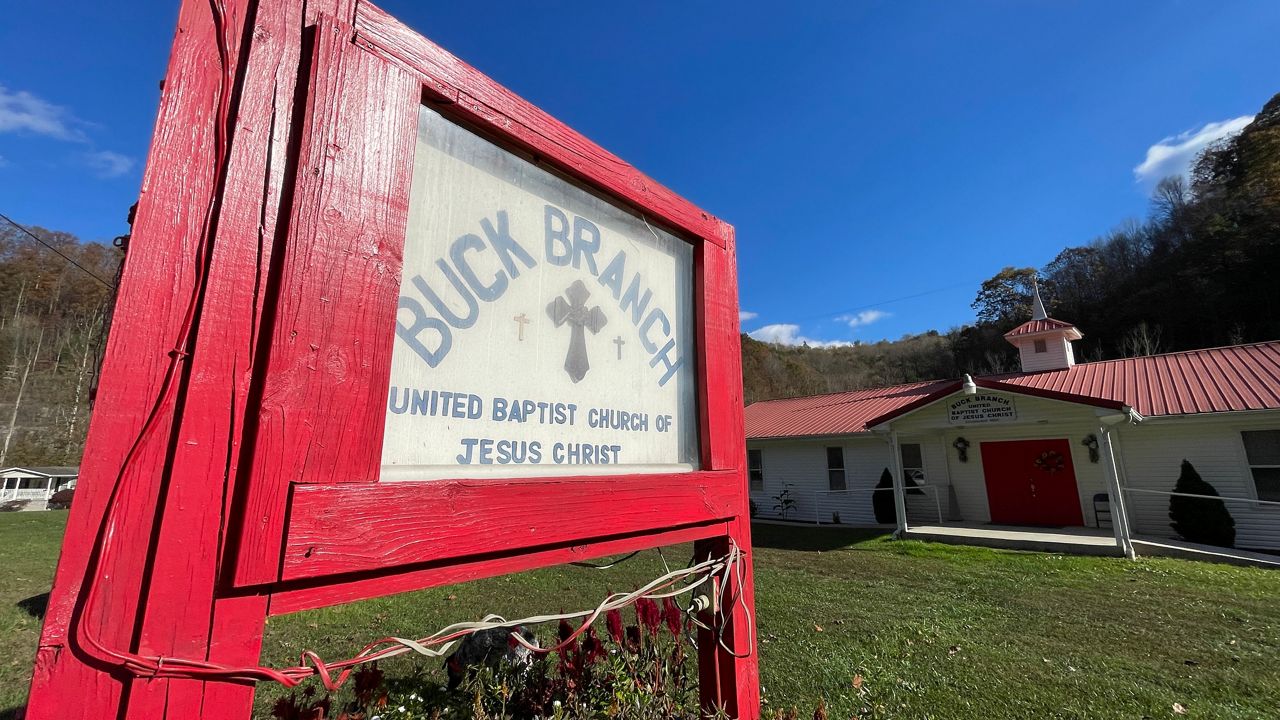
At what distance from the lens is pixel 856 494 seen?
14570 millimetres

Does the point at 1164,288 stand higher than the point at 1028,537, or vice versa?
the point at 1164,288

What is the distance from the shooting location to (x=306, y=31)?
114cm

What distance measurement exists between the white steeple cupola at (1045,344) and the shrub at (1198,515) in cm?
526

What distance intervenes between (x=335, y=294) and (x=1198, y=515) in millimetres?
13935

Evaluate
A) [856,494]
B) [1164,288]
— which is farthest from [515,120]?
[1164,288]

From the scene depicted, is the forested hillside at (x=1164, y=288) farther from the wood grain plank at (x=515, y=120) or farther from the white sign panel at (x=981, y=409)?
the wood grain plank at (x=515, y=120)

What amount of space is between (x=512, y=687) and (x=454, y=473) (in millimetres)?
2100

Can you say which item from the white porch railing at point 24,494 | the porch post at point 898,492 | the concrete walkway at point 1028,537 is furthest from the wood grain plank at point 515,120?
the white porch railing at point 24,494

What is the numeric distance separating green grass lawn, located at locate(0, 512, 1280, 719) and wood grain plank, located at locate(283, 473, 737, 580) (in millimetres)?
2785

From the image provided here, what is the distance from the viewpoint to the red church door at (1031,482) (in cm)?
1155

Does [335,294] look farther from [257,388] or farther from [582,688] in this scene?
[582,688]

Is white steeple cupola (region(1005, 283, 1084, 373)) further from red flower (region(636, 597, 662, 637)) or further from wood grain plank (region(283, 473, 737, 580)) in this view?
wood grain plank (region(283, 473, 737, 580))

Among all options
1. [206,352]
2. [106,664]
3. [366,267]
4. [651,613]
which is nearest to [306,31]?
[366,267]

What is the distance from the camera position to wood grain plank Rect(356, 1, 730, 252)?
4.18ft
